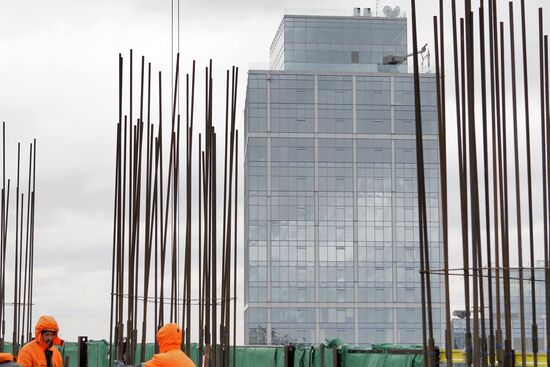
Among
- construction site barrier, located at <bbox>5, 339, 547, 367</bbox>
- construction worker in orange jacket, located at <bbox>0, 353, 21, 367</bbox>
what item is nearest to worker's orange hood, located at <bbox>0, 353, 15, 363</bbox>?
construction worker in orange jacket, located at <bbox>0, 353, 21, 367</bbox>

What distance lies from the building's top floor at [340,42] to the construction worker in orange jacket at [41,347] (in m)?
115

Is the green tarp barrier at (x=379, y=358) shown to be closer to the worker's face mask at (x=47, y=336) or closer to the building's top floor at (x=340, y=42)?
the worker's face mask at (x=47, y=336)

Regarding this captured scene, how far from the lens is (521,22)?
1366 cm

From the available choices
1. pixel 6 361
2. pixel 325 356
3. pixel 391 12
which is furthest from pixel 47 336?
pixel 391 12

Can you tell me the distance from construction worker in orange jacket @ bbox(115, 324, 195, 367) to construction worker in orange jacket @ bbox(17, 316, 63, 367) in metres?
2.53

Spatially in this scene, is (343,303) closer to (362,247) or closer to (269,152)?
(362,247)

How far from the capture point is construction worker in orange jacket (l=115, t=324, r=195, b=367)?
1173cm

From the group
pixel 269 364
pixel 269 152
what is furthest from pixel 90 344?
pixel 269 152

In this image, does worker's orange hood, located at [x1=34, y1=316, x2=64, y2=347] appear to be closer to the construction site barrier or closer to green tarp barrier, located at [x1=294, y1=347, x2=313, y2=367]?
the construction site barrier

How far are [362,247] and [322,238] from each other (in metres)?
4.71

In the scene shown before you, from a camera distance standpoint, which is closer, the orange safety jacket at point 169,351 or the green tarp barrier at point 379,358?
the orange safety jacket at point 169,351

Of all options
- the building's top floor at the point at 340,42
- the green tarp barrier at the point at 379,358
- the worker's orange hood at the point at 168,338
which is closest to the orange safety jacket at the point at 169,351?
the worker's orange hood at the point at 168,338

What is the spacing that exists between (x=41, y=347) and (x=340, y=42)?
397 feet

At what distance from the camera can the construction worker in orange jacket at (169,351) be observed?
1173cm
